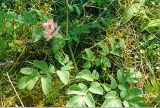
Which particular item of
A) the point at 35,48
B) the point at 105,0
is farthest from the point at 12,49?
the point at 105,0

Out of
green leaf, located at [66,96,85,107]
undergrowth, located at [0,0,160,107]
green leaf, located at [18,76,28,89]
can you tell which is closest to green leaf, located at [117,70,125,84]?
undergrowth, located at [0,0,160,107]

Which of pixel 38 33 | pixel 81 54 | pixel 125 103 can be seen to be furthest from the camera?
pixel 81 54

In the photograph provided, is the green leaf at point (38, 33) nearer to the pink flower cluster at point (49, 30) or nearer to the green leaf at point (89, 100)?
the pink flower cluster at point (49, 30)

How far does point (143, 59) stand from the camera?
2.26m

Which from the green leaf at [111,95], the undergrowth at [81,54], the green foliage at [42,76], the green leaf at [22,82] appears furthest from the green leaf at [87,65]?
the green leaf at [22,82]

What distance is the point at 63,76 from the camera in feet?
6.63

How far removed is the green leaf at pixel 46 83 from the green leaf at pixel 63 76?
2.2 inches

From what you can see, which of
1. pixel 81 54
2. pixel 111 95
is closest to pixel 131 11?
pixel 81 54

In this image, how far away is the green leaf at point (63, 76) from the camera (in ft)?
6.57

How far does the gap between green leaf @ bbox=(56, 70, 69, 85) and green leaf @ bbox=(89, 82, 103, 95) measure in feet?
0.40

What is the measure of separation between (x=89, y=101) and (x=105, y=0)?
2.55 ft

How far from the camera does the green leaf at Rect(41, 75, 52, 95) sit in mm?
1953

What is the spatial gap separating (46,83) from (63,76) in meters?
0.10

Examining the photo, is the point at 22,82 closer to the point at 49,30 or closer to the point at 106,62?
the point at 49,30
